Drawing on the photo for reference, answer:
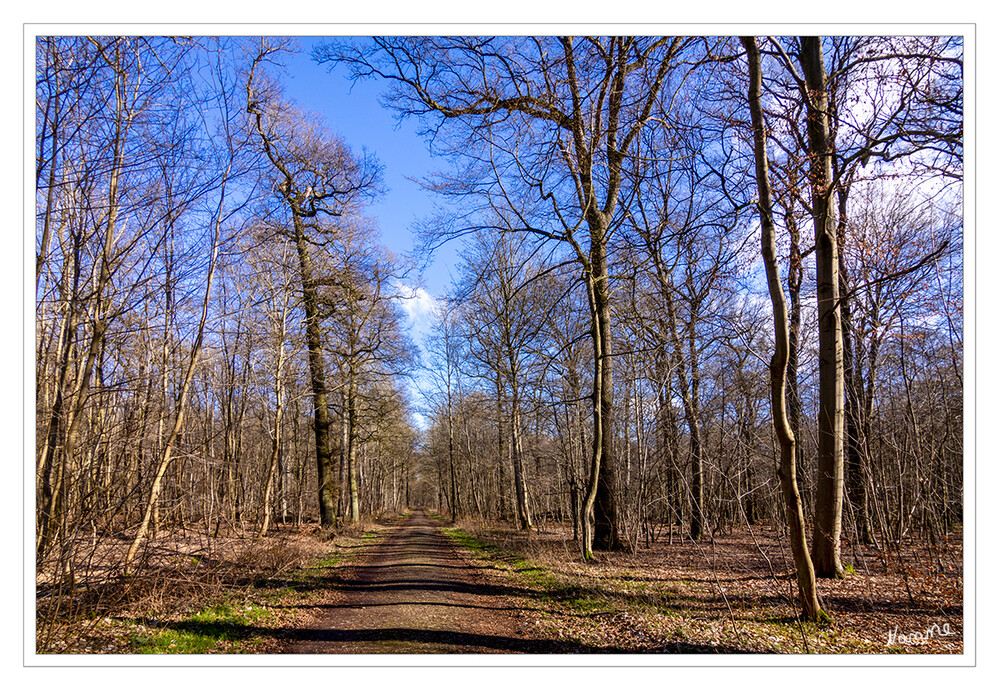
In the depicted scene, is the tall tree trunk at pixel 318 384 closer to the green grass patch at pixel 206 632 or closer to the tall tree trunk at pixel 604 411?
the tall tree trunk at pixel 604 411

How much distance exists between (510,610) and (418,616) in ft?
4.05

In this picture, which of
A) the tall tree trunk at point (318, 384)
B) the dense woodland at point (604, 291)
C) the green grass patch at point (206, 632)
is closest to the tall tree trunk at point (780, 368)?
Answer: the dense woodland at point (604, 291)

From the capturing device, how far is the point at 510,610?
21.5ft

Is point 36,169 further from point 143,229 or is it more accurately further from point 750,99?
point 750,99

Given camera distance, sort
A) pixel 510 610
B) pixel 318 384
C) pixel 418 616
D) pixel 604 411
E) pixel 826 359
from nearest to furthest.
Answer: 1. pixel 418 616
2. pixel 510 610
3. pixel 826 359
4. pixel 604 411
5. pixel 318 384

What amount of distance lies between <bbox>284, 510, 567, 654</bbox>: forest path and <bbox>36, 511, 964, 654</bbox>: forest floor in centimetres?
2

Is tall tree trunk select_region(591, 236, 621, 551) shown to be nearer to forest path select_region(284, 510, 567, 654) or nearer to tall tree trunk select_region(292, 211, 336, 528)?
forest path select_region(284, 510, 567, 654)

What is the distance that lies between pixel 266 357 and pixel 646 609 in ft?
35.1

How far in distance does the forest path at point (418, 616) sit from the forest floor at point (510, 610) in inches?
0.9

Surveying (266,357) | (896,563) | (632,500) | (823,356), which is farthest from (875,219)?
(266,357)

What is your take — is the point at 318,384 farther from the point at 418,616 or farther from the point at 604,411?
the point at 418,616

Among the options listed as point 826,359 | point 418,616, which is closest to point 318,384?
point 418,616

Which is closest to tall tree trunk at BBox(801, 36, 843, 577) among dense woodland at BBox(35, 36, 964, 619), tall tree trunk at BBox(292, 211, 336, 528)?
dense woodland at BBox(35, 36, 964, 619)

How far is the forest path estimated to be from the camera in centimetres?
510
